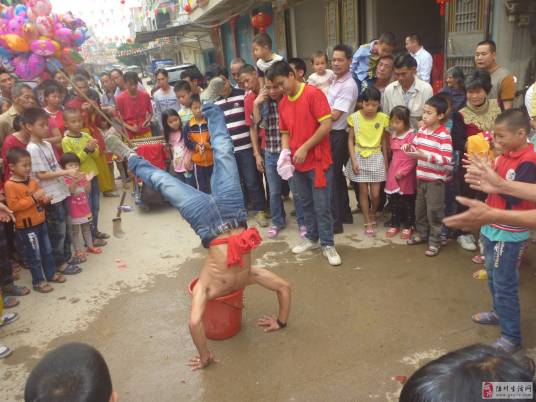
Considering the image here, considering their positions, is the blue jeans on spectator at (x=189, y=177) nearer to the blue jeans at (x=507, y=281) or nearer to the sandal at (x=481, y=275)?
the sandal at (x=481, y=275)

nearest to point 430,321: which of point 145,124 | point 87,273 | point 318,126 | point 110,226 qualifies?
point 318,126

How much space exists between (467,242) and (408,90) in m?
1.47

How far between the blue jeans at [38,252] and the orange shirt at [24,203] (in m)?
0.07

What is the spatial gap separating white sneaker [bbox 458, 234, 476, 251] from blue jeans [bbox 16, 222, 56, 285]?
3590 mm

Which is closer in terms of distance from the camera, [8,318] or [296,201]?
[8,318]

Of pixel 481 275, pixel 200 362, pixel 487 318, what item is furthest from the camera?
pixel 481 275

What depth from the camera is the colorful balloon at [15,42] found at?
558cm

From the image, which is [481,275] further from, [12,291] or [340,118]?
[12,291]

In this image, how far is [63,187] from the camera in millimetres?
4090

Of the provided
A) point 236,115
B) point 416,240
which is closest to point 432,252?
point 416,240

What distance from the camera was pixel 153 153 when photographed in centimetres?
575

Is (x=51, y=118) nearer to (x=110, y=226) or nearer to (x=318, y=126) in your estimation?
(x=110, y=226)

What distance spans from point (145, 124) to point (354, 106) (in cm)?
348

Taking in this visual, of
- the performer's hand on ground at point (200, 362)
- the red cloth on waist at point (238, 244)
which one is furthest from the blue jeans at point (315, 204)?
the performer's hand on ground at point (200, 362)
